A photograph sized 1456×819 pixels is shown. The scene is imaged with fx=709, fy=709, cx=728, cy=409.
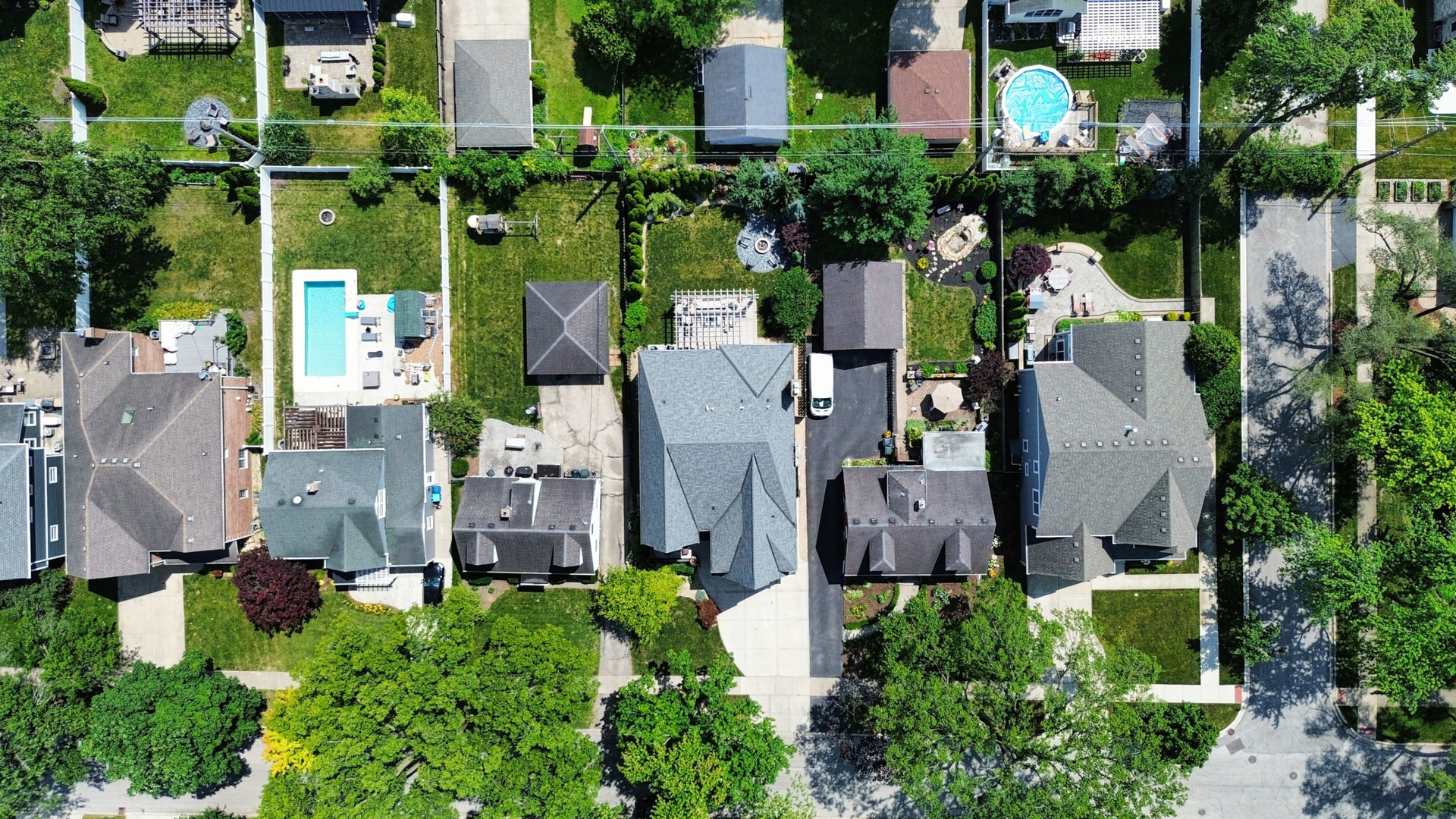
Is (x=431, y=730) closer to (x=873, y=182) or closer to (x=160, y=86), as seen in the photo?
(x=873, y=182)

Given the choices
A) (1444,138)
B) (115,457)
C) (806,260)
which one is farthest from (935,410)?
(115,457)

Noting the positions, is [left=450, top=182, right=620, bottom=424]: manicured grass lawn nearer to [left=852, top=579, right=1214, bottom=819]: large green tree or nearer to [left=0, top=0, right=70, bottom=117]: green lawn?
[left=0, top=0, right=70, bottom=117]: green lawn

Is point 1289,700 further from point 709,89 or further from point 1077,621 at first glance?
point 709,89

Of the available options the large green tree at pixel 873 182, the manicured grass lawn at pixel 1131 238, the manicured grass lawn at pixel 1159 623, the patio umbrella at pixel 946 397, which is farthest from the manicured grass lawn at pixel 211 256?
the manicured grass lawn at pixel 1159 623

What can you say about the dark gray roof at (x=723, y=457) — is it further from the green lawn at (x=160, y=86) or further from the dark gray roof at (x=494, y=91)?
the green lawn at (x=160, y=86)

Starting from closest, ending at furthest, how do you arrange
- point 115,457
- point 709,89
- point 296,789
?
1. point 296,789
2. point 115,457
3. point 709,89

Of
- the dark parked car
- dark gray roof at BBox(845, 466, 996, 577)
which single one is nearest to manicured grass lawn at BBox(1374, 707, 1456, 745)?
dark gray roof at BBox(845, 466, 996, 577)

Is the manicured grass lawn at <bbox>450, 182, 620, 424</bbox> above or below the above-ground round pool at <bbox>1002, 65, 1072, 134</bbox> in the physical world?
below

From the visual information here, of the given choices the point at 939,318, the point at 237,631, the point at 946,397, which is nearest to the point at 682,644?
the point at 946,397
